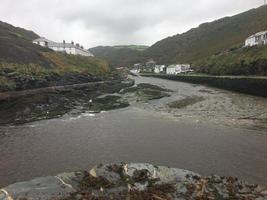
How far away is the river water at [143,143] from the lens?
89.9 ft

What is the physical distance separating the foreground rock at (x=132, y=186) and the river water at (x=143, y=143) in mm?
6450

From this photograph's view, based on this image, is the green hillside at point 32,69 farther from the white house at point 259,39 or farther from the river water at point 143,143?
the white house at point 259,39

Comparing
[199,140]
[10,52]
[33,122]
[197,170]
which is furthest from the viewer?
[10,52]

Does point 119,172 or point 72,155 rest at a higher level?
point 119,172

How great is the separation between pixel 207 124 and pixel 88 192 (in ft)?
97.4

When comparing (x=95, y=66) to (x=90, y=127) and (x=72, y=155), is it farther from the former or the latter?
(x=72, y=155)

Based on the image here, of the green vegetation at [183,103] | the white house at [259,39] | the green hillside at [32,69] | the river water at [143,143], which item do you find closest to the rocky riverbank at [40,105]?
the river water at [143,143]

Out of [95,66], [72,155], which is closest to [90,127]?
[72,155]

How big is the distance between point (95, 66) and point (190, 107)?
91370 mm

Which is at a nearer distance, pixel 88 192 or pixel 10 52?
pixel 88 192

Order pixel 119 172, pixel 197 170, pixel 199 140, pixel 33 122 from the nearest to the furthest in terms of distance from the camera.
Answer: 1. pixel 119 172
2. pixel 197 170
3. pixel 199 140
4. pixel 33 122

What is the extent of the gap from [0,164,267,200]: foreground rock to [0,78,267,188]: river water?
6450 millimetres

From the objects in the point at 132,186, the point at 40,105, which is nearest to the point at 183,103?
the point at 40,105

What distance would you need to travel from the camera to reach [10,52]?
107 meters
